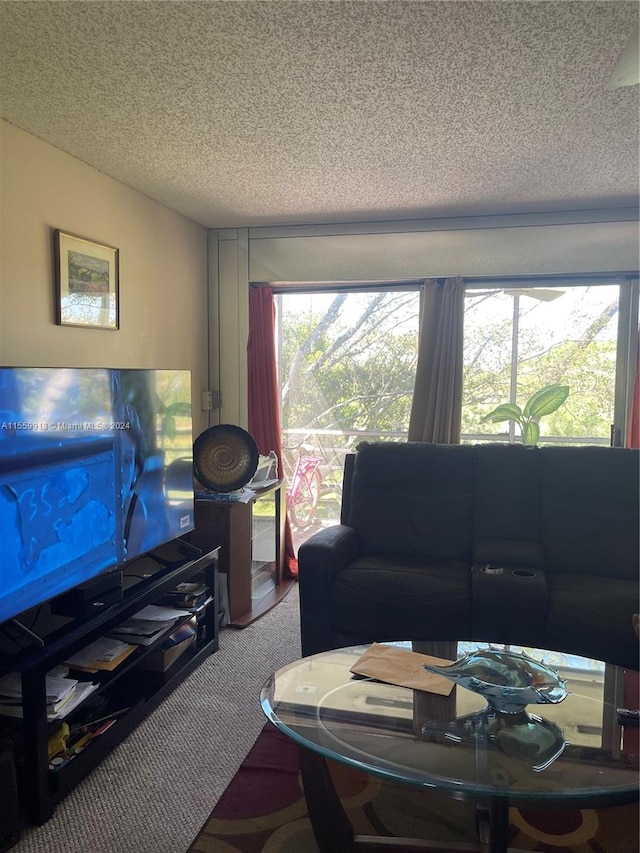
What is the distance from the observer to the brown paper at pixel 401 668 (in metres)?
1.85

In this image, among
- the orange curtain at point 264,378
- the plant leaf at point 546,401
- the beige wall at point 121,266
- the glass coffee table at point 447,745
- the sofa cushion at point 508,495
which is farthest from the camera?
the orange curtain at point 264,378

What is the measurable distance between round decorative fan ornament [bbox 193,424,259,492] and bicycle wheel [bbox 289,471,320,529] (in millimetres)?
1055

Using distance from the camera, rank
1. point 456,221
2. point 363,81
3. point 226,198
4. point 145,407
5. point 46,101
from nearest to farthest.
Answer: point 363,81 < point 46,101 < point 145,407 < point 226,198 < point 456,221

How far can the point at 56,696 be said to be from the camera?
1934 millimetres

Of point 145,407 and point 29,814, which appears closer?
point 29,814

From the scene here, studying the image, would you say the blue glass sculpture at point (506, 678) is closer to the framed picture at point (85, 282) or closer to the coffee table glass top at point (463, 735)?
the coffee table glass top at point (463, 735)

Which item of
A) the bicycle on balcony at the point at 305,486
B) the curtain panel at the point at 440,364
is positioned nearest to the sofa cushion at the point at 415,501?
the curtain panel at the point at 440,364

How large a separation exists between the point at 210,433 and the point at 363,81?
→ 2041 millimetres

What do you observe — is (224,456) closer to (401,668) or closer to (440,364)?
(440,364)

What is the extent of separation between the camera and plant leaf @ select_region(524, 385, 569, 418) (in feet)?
12.7

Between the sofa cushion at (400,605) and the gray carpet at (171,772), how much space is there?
48 cm

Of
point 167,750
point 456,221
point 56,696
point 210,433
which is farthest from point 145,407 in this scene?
point 456,221

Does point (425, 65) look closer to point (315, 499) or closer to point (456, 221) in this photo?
point (456, 221)

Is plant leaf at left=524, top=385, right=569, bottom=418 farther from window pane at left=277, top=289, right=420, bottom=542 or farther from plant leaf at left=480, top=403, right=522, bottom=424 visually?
window pane at left=277, top=289, right=420, bottom=542
